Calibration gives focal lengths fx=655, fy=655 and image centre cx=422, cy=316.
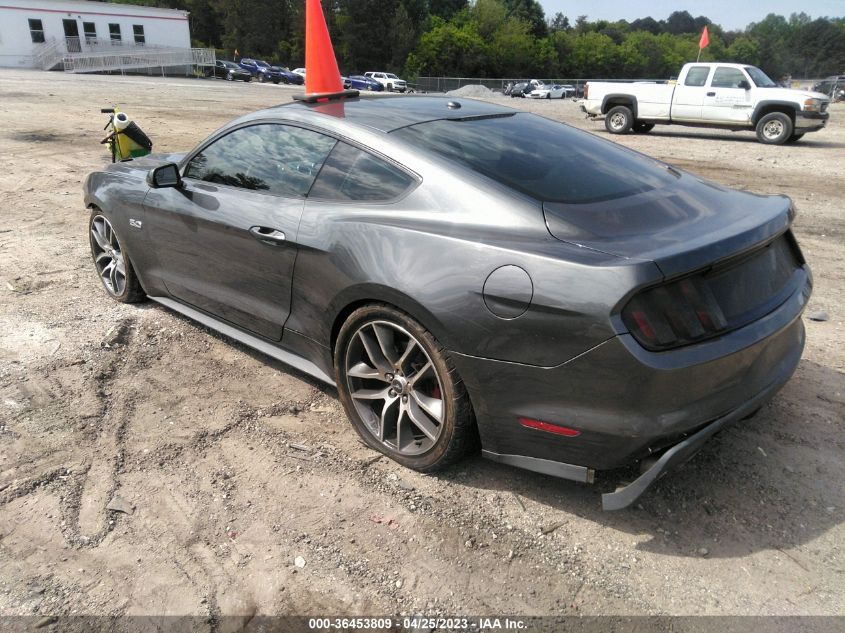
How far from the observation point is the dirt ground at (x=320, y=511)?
91.6 inches

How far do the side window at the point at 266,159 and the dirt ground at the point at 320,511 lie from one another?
114cm

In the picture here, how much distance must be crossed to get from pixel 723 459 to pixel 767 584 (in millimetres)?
763

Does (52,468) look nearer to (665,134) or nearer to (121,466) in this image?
(121,466)

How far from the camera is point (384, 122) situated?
320 cm

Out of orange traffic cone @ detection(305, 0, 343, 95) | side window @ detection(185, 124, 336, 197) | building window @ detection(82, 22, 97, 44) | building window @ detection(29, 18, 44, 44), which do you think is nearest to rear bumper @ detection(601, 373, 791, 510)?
side window @ detection(185, 124, 336, 197)

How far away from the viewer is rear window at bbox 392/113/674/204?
9.13 ft

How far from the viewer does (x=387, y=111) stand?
134 inches

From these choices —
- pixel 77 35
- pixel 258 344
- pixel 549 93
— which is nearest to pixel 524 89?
pixel 549 93

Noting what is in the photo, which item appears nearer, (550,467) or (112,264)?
(550,467)

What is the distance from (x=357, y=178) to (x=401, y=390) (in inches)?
39.7

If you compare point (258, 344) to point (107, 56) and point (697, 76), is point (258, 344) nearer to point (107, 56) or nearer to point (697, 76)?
point (697, 76)

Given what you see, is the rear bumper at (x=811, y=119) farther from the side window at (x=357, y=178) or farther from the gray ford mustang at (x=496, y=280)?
the side window at (x=357, y=178)

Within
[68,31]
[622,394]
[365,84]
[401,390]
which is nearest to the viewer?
[622,394]

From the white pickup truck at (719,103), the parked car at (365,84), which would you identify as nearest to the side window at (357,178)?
the white pickup truck at (719,103)
